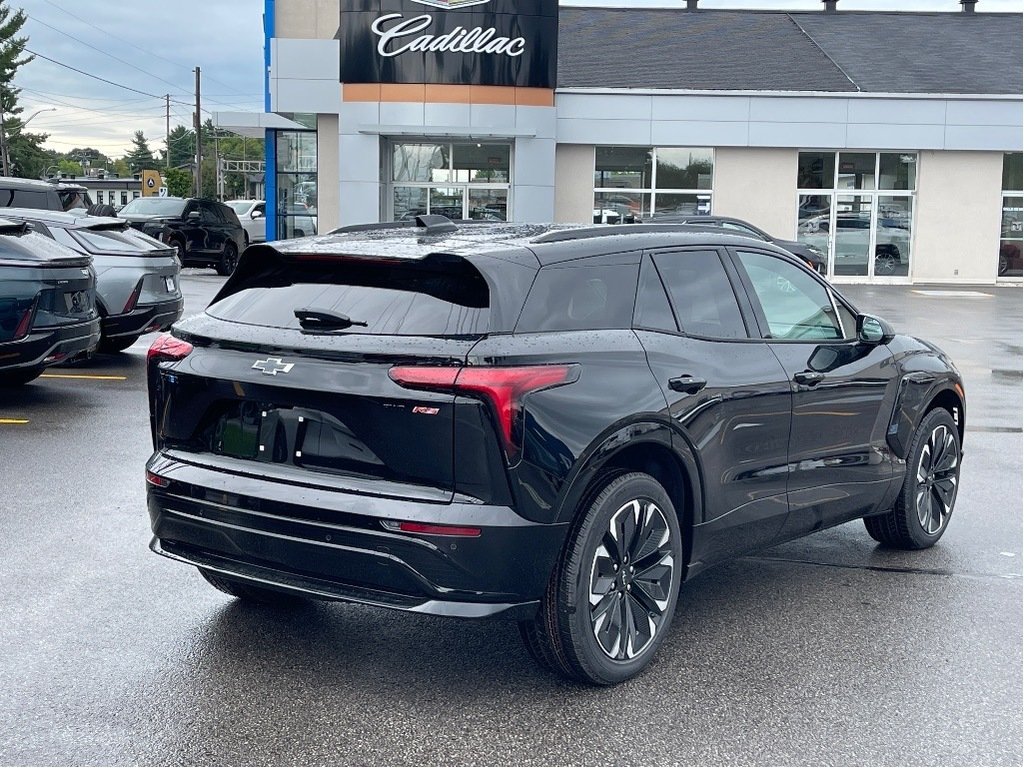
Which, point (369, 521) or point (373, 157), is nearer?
point (369, 521)

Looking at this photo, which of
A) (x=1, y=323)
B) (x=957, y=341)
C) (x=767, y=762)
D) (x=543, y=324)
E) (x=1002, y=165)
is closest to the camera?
(x=767, y=762)

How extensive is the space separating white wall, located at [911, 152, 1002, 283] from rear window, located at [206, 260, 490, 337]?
2878cm

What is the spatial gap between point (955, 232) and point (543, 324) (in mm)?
29358

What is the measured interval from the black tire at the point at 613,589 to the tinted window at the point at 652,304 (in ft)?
2.09

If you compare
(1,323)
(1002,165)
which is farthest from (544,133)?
(1,323)

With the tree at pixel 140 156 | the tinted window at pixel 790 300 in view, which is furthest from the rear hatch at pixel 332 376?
the tree at pixel 140 156

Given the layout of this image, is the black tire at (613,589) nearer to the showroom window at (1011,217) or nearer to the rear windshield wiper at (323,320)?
the rear windshield wiper at (323,320)

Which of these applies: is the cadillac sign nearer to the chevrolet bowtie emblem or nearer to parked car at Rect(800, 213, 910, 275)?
parked car at Rect(800, 213, 910, 275)

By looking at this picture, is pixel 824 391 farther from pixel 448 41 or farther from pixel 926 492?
pixel 448 41

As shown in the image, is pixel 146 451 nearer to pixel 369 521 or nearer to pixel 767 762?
pixel 369 521

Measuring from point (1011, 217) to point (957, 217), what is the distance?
1591 millimetres

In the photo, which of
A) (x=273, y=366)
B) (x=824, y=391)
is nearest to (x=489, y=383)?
(x=273, y=366)

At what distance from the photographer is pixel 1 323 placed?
10.1 meters

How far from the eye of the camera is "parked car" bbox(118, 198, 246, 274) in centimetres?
2902
